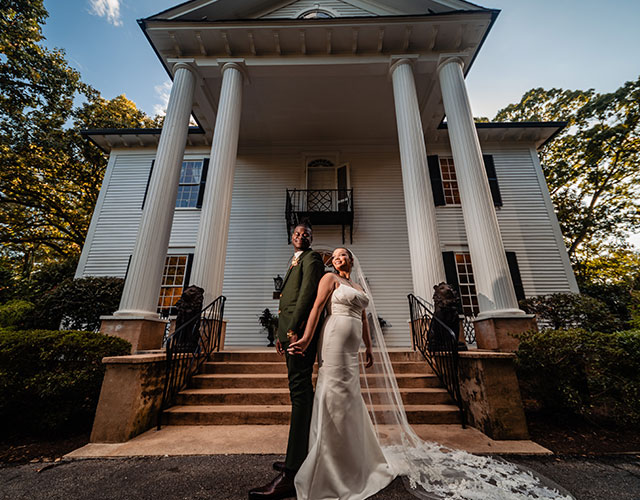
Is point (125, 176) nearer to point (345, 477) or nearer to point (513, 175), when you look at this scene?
point (345, 477)

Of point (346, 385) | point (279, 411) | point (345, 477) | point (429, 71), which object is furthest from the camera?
point (429, 71)

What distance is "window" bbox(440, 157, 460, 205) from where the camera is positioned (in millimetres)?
9797

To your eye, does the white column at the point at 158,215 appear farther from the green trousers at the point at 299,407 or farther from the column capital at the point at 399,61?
the column capital at the point at 399,61

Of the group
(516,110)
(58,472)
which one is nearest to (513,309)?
(58,472)

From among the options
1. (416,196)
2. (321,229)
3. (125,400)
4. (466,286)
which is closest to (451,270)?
(466,286)

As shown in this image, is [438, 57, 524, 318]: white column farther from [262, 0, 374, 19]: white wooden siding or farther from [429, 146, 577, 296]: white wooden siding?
[262, 0, 374, 19]: white wooden siding

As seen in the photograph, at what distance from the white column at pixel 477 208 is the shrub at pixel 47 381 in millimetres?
6165

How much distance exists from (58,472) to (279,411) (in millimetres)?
2021

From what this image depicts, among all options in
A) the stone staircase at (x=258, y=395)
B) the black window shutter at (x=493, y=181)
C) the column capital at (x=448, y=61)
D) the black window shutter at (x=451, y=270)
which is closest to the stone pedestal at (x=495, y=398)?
the stone staircase at (x=258, y=395)

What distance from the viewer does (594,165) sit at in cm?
1208

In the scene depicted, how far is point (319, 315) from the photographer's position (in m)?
2.01

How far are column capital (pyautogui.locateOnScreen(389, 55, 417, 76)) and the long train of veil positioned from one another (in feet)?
23.5

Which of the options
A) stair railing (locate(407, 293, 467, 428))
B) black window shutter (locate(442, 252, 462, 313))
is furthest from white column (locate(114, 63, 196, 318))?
black window shutter (locate(442, 252, 462, 313))

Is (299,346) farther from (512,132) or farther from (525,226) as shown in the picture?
(512,132)
